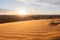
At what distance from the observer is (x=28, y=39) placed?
548 cm

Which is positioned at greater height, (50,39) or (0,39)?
(0,39)

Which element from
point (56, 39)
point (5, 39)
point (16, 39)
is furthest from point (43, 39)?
point (5, 39)

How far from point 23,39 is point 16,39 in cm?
29

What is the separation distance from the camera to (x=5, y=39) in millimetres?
5609

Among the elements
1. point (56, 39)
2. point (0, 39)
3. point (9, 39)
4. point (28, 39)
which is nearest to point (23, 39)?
point (28, 39)

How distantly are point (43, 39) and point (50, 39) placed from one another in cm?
31

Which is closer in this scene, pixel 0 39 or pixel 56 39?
pixel 56 39

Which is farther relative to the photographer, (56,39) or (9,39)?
(9,39)

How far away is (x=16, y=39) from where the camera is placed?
5.55 metres

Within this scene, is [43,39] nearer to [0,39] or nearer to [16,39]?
[16,39]

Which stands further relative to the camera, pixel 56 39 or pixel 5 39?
pixel 5 39

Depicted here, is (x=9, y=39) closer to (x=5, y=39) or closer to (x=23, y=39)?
(x=5, y=39)

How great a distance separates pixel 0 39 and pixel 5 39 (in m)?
0.21

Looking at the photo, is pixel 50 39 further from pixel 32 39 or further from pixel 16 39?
pixel 16 39
